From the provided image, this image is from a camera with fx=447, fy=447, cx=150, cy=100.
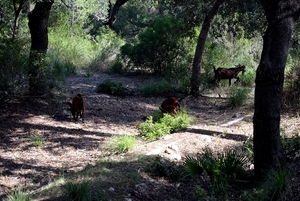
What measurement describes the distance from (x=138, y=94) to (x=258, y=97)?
9557 mm

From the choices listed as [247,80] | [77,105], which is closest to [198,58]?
[247,80]

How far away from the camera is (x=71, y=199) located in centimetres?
484

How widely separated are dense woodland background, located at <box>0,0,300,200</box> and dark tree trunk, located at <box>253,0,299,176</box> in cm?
541

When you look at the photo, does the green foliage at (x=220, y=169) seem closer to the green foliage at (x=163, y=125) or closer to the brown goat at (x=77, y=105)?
the green foliage at (x=163, y=125)

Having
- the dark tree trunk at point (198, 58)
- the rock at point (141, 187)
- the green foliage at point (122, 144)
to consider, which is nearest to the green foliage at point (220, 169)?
the rock at point (141, 187)

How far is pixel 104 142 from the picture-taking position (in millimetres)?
8570

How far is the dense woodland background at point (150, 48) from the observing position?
10328mm

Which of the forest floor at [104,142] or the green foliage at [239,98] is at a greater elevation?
the green foliage at [239,98]

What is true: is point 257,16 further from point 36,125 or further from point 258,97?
point 258,97

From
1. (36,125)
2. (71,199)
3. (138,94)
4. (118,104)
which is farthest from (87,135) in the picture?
(138,94)

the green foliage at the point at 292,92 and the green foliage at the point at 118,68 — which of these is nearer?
the green foliage at the point at 292,92

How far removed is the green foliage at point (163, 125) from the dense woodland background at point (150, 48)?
2668 millimetres

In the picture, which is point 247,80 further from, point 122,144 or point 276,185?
point 276,185

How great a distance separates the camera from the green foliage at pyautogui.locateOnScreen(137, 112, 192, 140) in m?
8.88
